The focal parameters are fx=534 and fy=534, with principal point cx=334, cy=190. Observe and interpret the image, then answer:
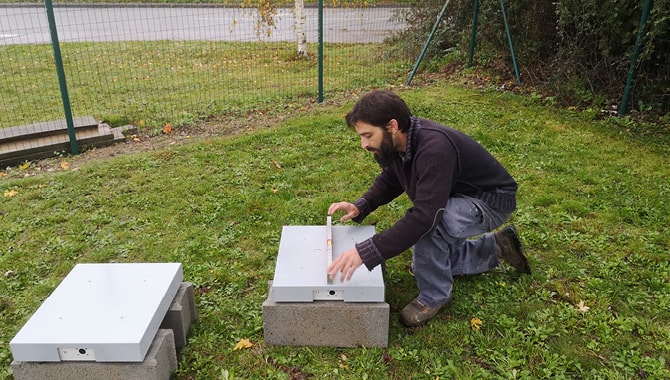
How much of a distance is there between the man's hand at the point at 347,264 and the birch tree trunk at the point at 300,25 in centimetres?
804

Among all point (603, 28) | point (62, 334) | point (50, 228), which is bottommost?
point (50, 228)

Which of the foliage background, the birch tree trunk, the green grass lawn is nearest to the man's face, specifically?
the green grass lawn

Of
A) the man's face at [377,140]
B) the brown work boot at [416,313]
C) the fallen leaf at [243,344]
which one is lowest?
the fallen leaf at [243,344]

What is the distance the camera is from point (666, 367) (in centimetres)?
261

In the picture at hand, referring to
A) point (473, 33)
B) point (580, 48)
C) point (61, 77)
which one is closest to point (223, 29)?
point (473, 33)

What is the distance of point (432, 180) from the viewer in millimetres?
2531

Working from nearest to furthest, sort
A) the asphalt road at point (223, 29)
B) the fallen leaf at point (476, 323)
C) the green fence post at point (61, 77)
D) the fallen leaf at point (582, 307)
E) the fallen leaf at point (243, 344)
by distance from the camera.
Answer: the fallen leaf at point (243, 344), the fallen leaf at point (476, 323), the fallen leaf at point (582, 307), the green fence post at point (61, 77), the asphalt road at point (223, 29)

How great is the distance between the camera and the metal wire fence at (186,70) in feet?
25.1

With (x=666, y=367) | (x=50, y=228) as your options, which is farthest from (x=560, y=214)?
(x=50, y=228)

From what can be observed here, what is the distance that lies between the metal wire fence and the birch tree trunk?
124mm

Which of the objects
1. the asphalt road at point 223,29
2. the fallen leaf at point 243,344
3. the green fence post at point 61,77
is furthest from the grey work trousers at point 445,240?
the asphalt road at point 223,29

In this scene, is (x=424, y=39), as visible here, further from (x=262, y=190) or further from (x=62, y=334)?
(x=62, y=334)

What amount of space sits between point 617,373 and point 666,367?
0.88 ft

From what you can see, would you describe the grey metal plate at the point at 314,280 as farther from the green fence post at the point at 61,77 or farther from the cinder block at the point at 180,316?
the green fence post at the point at 61,77
